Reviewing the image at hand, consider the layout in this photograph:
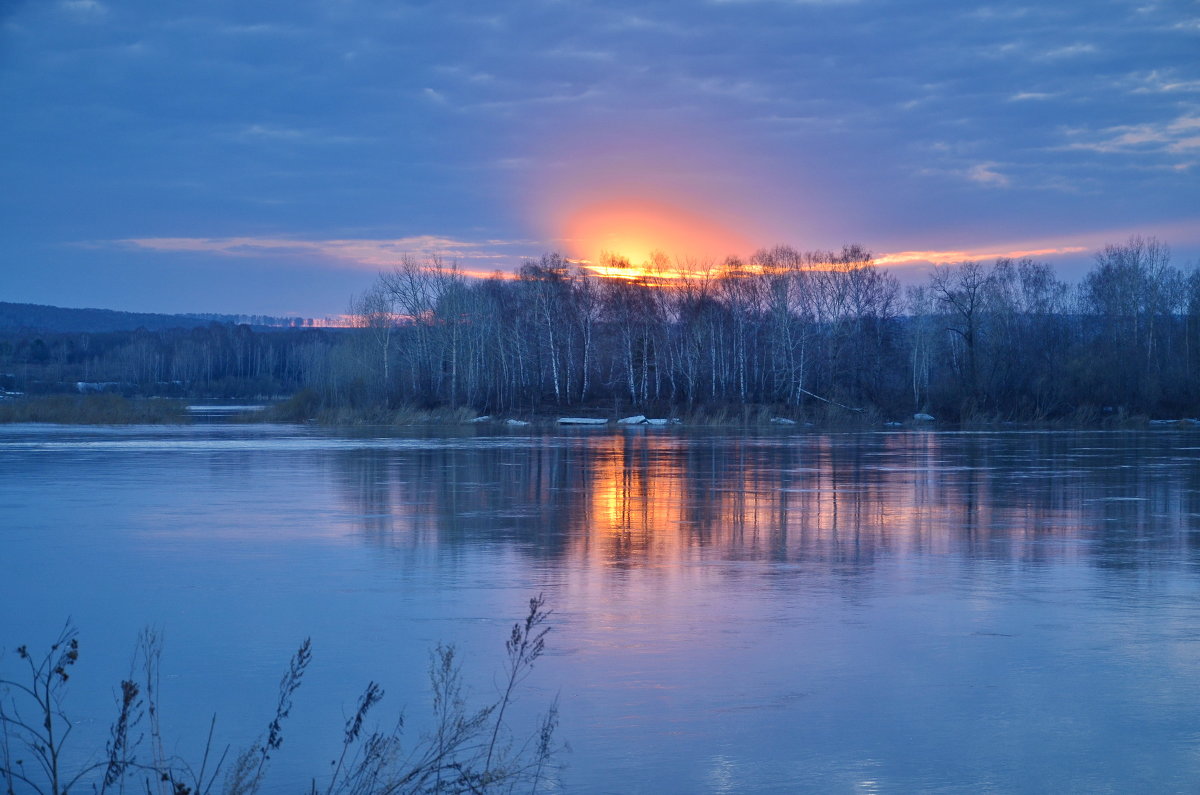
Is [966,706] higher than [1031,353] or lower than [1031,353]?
lower

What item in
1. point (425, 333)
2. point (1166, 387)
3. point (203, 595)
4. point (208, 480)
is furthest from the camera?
point (425, 333)

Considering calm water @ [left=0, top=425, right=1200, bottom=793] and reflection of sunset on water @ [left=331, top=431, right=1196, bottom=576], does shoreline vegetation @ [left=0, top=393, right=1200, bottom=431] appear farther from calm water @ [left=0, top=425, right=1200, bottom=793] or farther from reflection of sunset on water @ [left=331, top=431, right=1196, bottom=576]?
calm water @ [left=0, top=425, right=1200, bottom=793]

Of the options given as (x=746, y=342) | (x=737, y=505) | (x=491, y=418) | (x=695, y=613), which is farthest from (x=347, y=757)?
(x=746, y=342)

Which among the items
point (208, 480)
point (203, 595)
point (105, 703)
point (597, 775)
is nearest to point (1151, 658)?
point (597, 775)

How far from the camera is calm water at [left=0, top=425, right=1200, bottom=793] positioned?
535cm

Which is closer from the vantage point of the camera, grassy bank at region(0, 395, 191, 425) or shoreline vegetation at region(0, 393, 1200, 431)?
shoreline vegetation at region(0, 393, 1200, 431)

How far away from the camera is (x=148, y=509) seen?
602 inches

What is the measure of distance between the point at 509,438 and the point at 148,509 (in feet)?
75.0

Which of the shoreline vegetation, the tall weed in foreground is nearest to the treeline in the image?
the shoreline vegetation

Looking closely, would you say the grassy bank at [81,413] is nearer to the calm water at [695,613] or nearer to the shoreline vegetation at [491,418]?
the shoreline vegetation at [491,418]

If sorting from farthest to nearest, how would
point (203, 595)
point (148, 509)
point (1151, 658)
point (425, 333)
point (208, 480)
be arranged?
point (425, 333) → point (208, 480) → point (148, 509) → point (203, 595) → point (1151, 658)

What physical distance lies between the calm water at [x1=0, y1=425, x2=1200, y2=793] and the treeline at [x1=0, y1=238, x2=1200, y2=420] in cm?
4107

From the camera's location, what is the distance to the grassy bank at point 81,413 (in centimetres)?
5131

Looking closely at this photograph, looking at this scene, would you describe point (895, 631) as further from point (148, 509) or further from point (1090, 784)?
point (148, 509)
